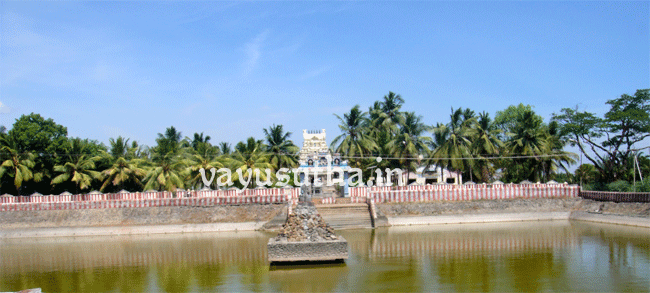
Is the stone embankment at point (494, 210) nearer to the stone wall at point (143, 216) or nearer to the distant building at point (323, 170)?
the distant building at point (323, 170)

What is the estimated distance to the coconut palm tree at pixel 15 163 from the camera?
110ft

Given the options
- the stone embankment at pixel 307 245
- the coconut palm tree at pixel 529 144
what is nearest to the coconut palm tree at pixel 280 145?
the coconut palm tree at pixel 529 144

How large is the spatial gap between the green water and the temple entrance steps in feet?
4.72

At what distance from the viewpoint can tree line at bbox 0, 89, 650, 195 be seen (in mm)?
34469

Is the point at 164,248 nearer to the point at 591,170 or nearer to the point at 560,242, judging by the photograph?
the point at 560,242

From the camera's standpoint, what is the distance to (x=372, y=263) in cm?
1661

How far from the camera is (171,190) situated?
3375 centimetres

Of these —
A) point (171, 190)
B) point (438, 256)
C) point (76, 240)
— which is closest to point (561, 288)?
point (438, 256)

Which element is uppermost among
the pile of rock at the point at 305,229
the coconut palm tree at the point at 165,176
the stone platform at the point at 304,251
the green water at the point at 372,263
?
the coconut palm tree at the point at 165,176

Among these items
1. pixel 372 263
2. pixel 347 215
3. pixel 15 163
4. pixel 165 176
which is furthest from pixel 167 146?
pixel 372 263

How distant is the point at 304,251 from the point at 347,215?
36.6 feet

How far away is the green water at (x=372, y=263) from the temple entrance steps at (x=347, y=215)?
144 centimetres

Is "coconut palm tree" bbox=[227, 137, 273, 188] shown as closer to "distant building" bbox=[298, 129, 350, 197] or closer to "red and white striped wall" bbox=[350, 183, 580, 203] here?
"distant building" bbox=[298, 129, 350, 197]

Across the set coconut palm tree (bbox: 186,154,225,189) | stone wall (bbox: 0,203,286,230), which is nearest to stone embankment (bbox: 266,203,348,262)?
stone wall (bbox: 0,203,286,230)
